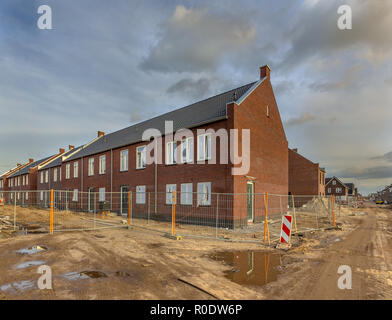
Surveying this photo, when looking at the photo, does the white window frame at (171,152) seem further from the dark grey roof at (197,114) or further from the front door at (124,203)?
the front door at (124,203)

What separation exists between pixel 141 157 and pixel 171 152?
367cm

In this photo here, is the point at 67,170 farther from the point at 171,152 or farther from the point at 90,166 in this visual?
the point at 171,152

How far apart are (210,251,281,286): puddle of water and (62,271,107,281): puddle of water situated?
9.69 ft

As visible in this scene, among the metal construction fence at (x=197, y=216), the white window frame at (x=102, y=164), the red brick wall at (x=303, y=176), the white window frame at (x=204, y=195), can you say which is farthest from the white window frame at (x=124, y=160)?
the red brick wall at (x=303, y=176)

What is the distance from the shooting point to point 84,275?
5789 mm

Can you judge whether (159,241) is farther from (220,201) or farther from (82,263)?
(220,201)

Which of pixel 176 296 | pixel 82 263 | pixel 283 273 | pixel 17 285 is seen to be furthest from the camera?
pixel 82 263

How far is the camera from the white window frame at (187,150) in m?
16.3

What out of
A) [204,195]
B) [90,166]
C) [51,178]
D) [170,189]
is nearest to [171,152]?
[170,189]

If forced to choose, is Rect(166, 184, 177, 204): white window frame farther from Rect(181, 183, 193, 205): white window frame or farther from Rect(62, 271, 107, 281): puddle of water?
Rect(62, 271, 107, 281): puddle of water

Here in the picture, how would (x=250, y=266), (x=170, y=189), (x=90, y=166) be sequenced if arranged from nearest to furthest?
(x=250, y=266) < (x=170, y=189) < (x=90, y=166)
